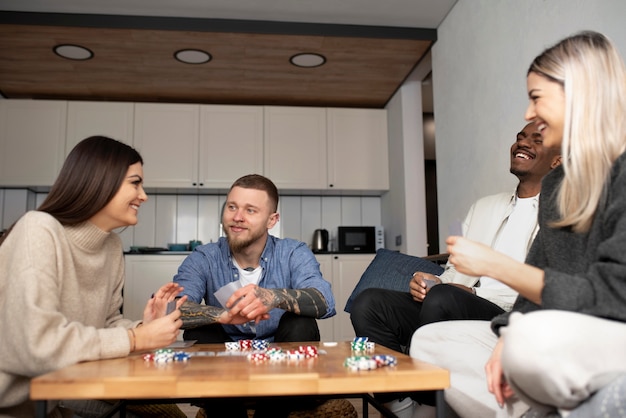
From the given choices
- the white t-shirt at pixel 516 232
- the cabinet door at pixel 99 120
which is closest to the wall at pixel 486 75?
the white t-shirt at pixel 516 232

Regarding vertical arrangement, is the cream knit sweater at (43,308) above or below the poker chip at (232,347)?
above

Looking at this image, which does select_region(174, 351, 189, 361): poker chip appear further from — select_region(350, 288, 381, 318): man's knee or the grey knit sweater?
select_region(350, 288, 381, 318): man's knee

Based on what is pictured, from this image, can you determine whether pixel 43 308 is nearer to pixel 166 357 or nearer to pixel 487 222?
pixel 166 357

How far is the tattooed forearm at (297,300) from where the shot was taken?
6.05 ft

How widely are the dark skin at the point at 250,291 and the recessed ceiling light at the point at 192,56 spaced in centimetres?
232

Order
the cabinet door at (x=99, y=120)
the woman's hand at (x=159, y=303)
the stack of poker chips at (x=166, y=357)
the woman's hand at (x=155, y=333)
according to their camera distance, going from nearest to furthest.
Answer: the stack of poker chips at (x=166, y=357) → the woman's hand at (x=155, y=333) → the woman's hand at (x=159, y=303) → the cabinet door at (x=99, y=120)

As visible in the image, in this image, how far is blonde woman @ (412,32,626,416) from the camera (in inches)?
38.9

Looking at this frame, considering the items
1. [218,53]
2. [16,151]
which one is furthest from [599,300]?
[16,151]

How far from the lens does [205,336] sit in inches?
80.4

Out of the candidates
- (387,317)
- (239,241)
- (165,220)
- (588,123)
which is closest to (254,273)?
(239,241)

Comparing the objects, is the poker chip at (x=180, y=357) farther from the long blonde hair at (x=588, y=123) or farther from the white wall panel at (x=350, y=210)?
the white wall panel at (x=350, y=210)

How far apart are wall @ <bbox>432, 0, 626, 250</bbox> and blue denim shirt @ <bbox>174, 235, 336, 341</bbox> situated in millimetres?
1313

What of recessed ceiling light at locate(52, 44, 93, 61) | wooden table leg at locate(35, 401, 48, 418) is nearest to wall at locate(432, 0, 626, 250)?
wooden table leg at locate(35, 401, 48, 418)

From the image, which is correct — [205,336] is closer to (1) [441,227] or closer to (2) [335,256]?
(1) [441,227]
